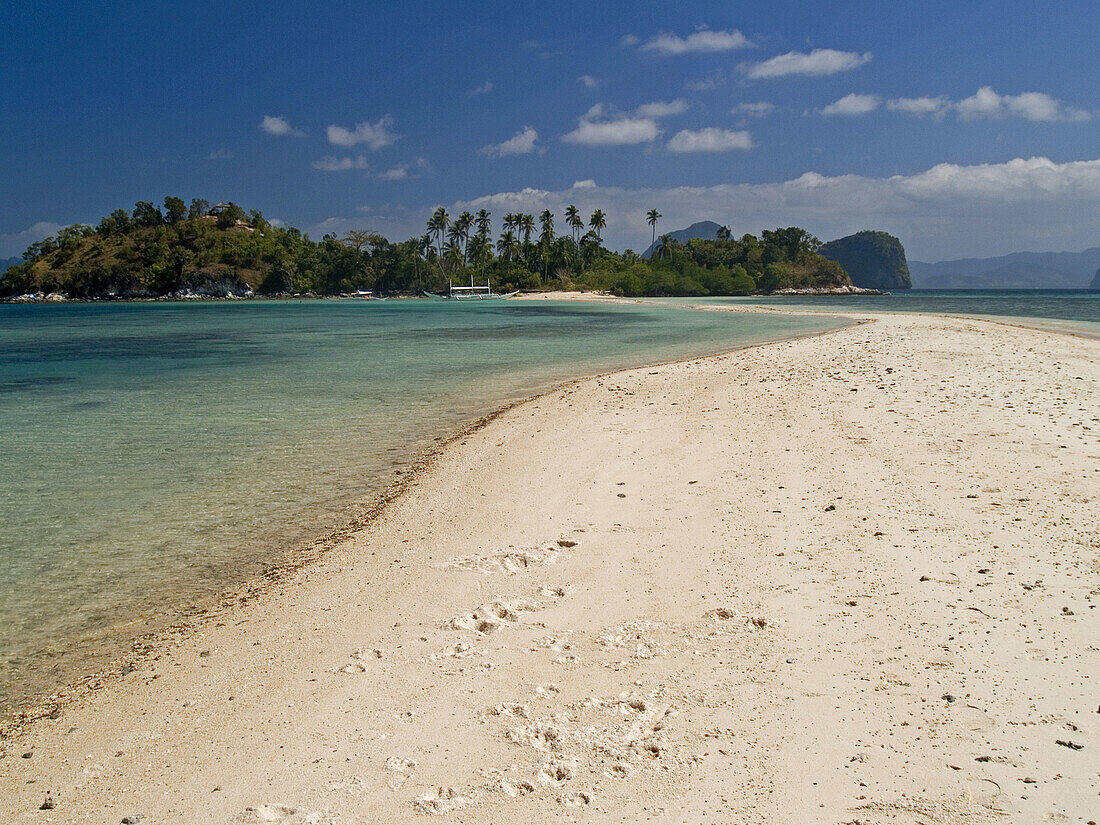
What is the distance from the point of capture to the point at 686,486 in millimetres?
6969

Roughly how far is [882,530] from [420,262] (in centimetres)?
15795

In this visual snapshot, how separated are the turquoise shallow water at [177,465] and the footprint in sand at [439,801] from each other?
2.82m

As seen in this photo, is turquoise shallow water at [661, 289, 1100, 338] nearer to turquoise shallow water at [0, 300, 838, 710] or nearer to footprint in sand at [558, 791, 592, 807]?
turquoise shallow water at [0, 300, 838, 710]

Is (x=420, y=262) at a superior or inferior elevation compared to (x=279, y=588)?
superior

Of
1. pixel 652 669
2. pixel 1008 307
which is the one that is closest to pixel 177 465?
pixel 652 669

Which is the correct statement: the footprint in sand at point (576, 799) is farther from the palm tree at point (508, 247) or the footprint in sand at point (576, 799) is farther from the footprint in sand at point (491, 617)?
the palm tree at point (508, 247)

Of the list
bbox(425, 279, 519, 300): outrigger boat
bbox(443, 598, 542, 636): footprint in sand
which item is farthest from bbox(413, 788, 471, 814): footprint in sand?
bbox(425, 279, 519, 300): outrigger boat

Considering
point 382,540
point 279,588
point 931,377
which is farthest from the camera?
point 931,377

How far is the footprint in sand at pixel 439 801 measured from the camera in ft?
9.04

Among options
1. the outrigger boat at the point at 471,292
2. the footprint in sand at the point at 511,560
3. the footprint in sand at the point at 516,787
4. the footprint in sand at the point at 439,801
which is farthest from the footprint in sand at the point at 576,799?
the outrigger boat at the point at 471,292

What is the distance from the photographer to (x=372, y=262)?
523ft

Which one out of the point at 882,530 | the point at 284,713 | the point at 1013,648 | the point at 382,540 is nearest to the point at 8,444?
the point at 382,540

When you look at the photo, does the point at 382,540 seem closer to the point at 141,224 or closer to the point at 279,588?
the point at 279,588

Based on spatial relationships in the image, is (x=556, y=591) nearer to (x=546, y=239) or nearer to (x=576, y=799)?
(x=576, y=799)
